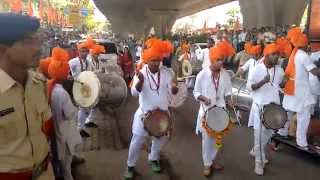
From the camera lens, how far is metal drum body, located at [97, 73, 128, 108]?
9602 millimetres

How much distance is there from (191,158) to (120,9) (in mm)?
68830

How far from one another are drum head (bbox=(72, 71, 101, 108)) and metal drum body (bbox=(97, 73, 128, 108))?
1719mm

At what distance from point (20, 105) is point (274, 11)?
121 ft

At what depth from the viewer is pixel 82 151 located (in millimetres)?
8164

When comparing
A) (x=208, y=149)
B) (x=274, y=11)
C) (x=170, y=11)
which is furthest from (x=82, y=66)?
(x=170, y=11)

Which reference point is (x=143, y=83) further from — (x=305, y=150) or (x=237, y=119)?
(x=237, y=119)

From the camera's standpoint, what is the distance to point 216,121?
6574 millimetres

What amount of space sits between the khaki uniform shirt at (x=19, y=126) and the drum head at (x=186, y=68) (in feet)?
44.8

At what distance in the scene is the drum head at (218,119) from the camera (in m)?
6.54

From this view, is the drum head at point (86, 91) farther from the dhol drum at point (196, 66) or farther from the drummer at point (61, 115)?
the dhol drum at point (196, 66)

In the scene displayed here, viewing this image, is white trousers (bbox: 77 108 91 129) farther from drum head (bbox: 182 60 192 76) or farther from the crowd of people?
drum head (bbox: 182 60 192 76)

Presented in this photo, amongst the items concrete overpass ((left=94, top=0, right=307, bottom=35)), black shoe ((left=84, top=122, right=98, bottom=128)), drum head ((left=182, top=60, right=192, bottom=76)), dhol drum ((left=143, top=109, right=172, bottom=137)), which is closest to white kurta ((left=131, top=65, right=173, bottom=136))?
dhol drum ((left=143, top=109, right=172, bottom=137))

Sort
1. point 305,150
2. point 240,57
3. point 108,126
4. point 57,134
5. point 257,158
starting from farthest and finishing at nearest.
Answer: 1. point 240,57
2. point 108,126
3. point 305,150
4. point 257,158
5. point 57,134

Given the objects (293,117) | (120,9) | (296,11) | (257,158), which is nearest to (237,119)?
(293,117)
